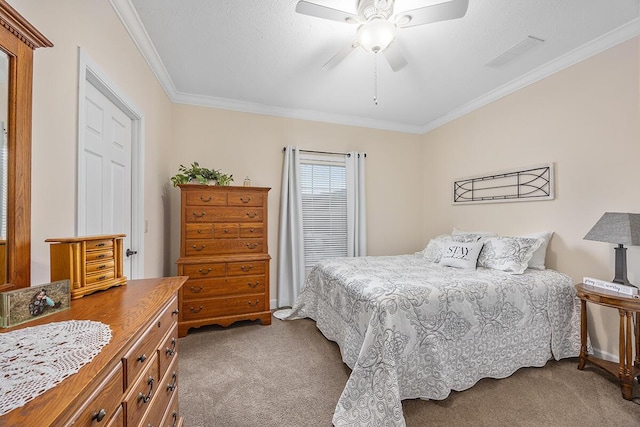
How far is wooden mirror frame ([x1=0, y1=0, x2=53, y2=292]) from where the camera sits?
92cm

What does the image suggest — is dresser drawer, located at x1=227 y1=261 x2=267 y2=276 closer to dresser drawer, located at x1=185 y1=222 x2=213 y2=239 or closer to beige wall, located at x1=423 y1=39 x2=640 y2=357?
dresser drawer, located at x1=185 y1=222 x2=213 y2=239

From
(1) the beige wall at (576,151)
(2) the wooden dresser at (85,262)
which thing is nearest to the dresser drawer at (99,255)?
(2) the wooden dresser at (85,262)

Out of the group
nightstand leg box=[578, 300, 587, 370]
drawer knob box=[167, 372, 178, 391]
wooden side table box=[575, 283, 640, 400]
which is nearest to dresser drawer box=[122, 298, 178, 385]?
drawer knob box=[167, 372, 178, 391]

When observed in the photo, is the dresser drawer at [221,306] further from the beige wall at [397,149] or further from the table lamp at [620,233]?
the table lamp at [620,233]

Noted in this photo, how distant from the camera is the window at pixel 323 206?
382 cm

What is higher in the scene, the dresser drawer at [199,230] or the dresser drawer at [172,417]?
the dresser drawer at [199,230]

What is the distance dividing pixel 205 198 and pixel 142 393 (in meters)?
2.17

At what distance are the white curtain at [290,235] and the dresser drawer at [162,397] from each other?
7.36 feet

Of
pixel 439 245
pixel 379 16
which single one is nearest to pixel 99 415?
pixel 379 16

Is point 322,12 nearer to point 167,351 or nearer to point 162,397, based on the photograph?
point 167,351

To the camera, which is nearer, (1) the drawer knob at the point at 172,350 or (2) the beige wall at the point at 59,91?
(2) the beige wall at the point at 59,91

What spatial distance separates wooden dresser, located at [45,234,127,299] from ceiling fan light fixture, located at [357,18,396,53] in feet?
6.20

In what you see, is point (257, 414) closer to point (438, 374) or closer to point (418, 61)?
point (438, 374)

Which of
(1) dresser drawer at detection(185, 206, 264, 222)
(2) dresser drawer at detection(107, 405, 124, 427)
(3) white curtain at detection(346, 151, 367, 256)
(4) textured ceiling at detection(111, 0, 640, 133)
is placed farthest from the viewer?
(3) white curtain at detection(346, 151, 367, 256)
